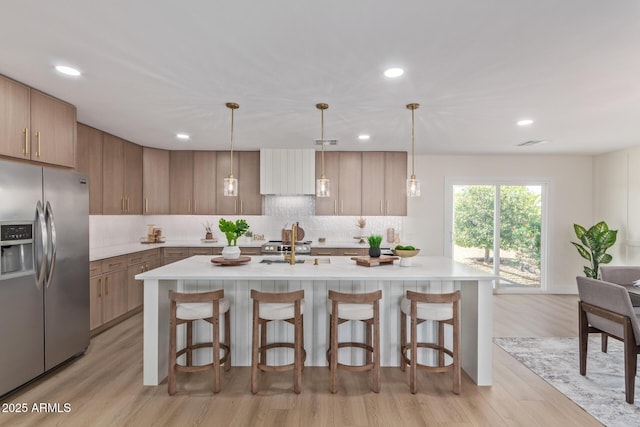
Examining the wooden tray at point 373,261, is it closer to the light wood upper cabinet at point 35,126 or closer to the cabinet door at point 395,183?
the cabinet door at point 395,183

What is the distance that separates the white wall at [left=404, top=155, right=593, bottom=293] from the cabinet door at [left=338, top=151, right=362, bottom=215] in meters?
1.04

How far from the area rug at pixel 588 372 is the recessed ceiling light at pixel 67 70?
4.50 meters

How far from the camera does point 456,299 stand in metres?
2.66

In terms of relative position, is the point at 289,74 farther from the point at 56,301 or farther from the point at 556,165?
the point at 556,165

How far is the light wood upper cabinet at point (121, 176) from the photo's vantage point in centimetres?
466

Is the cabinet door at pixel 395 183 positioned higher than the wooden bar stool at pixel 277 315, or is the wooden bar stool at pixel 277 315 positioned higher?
the cabinet door at pixel 395 183

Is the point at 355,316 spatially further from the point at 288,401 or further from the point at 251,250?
the point at 251,250

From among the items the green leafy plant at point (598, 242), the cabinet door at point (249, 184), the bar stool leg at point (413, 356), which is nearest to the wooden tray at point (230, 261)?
the bar stool leg at point (413, 356)

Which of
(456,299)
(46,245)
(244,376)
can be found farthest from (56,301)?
(456,299)

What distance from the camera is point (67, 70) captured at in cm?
261

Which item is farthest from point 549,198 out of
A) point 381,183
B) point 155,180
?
point 155,180

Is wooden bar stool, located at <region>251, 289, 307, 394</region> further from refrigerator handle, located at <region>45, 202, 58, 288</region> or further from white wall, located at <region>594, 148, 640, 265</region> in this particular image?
white wall, located at <region>594, 148, 640, 265</region>

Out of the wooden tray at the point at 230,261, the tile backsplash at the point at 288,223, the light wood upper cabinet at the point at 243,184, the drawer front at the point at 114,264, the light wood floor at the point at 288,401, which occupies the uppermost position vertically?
the light wood upper cabinet at the point at 243,184

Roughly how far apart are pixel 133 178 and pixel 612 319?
5.88 m
